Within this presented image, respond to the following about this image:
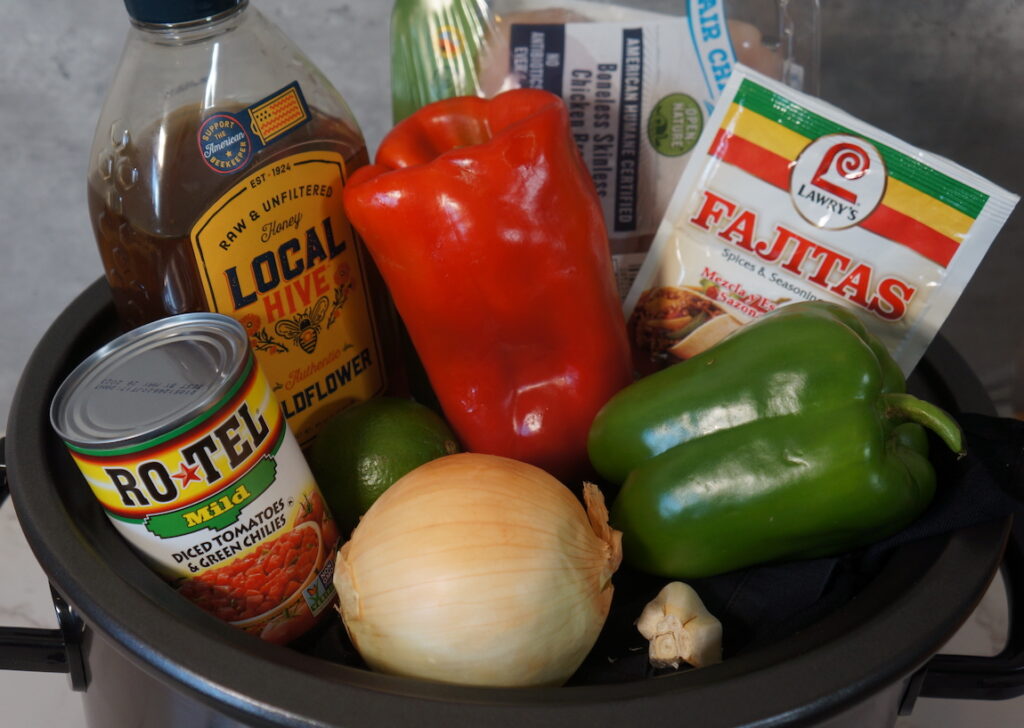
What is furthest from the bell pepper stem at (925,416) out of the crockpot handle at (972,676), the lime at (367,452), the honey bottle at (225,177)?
the honey bottle at (225,177)

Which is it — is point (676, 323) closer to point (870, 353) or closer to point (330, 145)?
point (870, 353)

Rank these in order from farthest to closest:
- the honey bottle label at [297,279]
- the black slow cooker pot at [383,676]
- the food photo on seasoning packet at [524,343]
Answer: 1. the honey bottle label at [297,279]
2. the food photo on seasoning packet at [524,343]
3. the black slow cooker pot at [383,676]

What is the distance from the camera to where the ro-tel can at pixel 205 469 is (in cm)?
60

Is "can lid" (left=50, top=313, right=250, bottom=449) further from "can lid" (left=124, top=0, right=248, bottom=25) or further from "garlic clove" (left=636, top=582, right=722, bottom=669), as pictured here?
"garlic clove" (left=636, top=582, right=722, bottom=669)

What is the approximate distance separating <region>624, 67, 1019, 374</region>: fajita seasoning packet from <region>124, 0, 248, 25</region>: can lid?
0.39 metres

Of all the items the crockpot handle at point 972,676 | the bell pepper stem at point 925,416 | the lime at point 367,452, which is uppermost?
the bell pepper stem at point 925,416

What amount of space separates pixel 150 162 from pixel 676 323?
17.1 inches

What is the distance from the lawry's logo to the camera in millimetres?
806

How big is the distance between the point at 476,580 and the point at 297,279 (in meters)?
0.29

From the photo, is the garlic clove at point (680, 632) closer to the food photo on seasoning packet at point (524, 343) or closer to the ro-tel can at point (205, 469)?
the food photo on seasoning packet at point (524, 343)

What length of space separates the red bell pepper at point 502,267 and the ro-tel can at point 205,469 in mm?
153

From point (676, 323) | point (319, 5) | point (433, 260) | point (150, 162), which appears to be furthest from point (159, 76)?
point (676, 323)

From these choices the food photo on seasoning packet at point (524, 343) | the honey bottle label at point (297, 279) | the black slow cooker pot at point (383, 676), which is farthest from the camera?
the honey bottle label at point (297, 279)

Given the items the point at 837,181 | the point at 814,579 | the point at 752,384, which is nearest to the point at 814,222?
the point at 837,181
